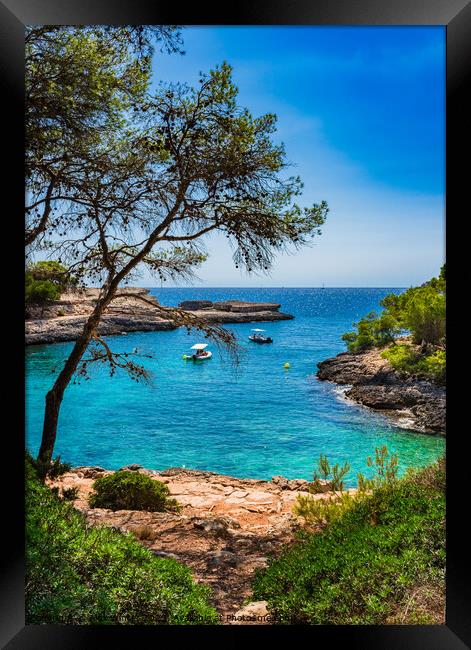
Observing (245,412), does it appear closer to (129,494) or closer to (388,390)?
(388,390)

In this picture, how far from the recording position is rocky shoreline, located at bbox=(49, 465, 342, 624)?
2.80m

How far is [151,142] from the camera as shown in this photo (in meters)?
3.65

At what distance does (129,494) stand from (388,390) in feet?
9.29

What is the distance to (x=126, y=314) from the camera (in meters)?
4.49

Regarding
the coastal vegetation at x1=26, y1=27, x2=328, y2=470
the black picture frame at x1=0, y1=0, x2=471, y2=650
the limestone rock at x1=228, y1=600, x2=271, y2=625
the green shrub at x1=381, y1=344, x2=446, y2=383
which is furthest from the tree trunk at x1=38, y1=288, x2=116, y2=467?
the green shrub at x1=381, y1=344, x2=446, y2=383

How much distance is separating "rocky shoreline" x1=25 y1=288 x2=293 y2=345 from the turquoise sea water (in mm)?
109

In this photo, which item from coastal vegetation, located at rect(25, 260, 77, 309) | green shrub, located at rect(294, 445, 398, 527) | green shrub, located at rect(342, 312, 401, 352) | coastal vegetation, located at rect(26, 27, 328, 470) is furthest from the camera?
green shrub, located at rect(342, 312, 401, 352)

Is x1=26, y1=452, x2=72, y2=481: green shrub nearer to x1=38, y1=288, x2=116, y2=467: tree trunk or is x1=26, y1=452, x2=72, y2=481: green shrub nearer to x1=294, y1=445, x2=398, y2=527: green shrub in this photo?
x1=38, y1=288, x2=116, y2=467: tree trunk

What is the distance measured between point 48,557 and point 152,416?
3443mm
